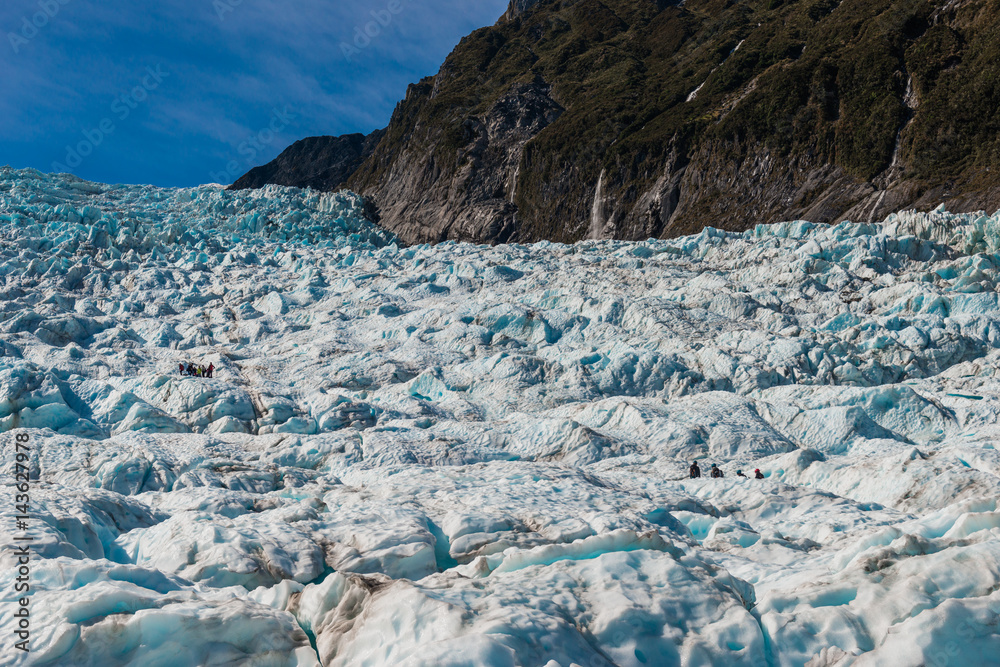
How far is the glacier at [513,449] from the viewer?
6.86 m

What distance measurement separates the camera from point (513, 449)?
20828mm

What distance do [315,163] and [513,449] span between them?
404 feet

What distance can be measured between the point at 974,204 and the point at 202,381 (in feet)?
157

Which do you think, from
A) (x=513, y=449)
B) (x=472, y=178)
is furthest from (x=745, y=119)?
(x=513, y=449)

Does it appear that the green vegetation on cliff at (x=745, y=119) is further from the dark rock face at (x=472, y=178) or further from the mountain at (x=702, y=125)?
the dark rock face at (x=472, y=178)

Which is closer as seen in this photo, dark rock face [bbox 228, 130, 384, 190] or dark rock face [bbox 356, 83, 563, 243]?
dark rock face [bbox 356, 83, 563, 243]

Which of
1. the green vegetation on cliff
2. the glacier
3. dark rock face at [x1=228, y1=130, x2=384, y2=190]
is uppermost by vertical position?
dark rock face at [x1=228, y1=130, x2=384, y2=190]

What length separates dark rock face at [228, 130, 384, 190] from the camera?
420ft

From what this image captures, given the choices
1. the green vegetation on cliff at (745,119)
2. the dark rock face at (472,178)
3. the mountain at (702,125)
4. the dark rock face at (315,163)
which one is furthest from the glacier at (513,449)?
the dark rock face at (315,163)

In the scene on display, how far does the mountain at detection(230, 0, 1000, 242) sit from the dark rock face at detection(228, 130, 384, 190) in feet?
52.5

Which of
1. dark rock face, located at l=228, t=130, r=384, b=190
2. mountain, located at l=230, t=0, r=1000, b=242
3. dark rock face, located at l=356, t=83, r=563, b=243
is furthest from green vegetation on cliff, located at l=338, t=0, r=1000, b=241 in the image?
dark rock face, located at l=228, t=130, r=384, b=190

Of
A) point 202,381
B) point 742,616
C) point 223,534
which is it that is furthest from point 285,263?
point 742,616

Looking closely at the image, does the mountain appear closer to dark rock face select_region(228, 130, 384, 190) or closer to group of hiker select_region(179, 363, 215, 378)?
dark rock face select_region(228, 130, 384, 190)

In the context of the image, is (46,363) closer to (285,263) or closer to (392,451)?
(392,451)
